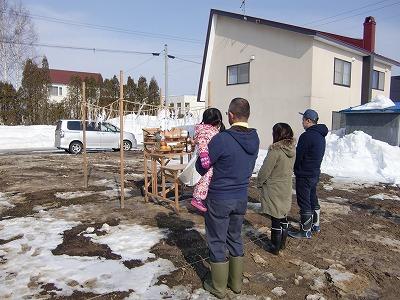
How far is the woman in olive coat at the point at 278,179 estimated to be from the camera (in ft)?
14.1

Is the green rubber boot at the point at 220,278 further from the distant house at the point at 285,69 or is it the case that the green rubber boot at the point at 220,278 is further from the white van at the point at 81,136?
the white van at the point at 81,136

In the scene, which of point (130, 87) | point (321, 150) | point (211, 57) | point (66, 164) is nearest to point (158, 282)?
point (321, 150)

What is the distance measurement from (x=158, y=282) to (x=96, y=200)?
12.5 feet

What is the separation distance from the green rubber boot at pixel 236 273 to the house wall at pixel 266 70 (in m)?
12.5

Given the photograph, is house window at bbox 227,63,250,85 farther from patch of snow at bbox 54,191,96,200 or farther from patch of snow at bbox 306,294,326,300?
patch of snow at bbox 306,294,326,300

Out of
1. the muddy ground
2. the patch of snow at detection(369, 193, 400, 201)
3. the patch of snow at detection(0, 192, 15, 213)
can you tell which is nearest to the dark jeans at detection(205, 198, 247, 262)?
the muddy ground

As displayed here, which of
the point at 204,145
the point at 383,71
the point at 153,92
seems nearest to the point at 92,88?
the point at 153,92

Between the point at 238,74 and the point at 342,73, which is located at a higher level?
the point at 238,74

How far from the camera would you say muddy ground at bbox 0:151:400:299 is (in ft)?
11.8

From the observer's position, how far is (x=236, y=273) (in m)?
3.38

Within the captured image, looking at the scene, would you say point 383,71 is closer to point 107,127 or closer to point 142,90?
point 107,127

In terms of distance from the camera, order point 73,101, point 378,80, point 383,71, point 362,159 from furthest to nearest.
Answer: point 73,101 < point 383,71 < point 378,80 < point 362,159

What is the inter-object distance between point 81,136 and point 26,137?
9213mm

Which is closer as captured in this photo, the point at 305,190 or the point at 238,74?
the point at 305,190
